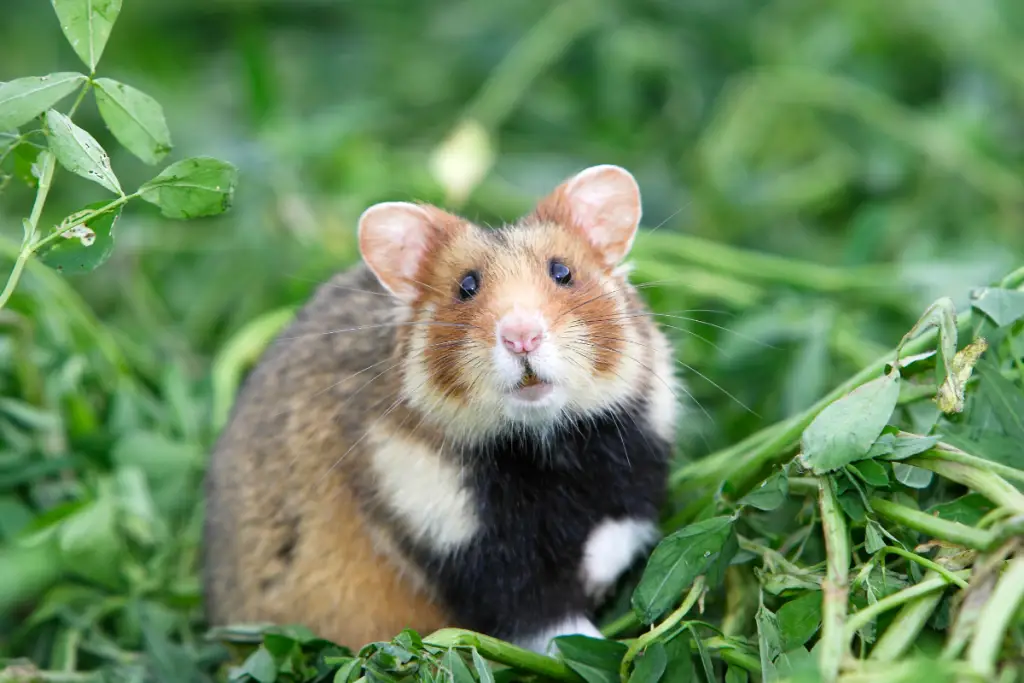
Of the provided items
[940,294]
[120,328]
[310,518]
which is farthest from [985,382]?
[120,328]

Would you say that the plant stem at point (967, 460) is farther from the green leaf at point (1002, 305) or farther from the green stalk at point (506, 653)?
the green stalk at point (506, 653)

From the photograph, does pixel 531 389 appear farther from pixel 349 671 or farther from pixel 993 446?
pixel 993 446

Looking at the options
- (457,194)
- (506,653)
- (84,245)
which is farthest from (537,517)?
(457,194)

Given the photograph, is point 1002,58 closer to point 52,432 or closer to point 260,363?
point 260,363

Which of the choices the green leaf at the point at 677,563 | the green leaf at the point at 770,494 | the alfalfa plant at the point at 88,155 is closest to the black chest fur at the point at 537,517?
the green leaf at the point at 677,563

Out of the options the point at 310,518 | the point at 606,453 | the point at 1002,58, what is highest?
the point at 1002,58

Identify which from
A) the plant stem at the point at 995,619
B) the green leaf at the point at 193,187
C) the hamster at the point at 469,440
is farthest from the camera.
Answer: the hamster at the point at 469,440

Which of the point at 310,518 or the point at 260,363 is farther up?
the point at 260,363
